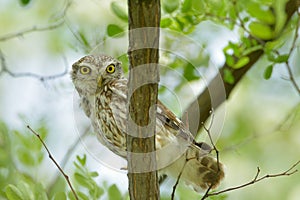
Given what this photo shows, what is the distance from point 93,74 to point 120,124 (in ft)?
1.25

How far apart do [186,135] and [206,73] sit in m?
0.96

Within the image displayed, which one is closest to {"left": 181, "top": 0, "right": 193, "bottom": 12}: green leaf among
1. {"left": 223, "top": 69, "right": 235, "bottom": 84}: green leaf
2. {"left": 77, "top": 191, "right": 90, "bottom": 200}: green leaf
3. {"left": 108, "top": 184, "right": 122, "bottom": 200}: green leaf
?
{"left": 223, "top": 69, "right": 235, "bottom": 84}: green leaf

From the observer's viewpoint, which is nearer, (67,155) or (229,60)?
(229,60)

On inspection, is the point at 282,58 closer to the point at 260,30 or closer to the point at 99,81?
the point at 260,30

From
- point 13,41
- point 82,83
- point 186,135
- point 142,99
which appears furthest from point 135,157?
point 13,41

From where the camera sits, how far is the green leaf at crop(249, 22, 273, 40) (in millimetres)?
3790

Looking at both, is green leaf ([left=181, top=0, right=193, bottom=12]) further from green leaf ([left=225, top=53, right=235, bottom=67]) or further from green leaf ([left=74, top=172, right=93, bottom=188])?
green leaf ([left=74, top=172, right=93, bottom=188])

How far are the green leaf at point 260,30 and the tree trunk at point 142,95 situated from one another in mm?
1370

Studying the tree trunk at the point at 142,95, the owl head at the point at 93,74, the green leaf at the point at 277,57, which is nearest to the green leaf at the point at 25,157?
the owl head at the point at 93,74

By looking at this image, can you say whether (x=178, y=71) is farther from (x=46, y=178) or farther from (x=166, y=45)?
(x=46, y=178)

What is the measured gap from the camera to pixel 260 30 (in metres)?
3.79

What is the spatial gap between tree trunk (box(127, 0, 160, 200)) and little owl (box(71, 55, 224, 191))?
0.57 metres

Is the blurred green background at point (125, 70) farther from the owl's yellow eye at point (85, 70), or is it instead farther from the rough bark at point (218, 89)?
the owl's yellow eye at point (85, 70)

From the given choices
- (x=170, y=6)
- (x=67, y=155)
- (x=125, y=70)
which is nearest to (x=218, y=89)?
(x=125, y=70)
